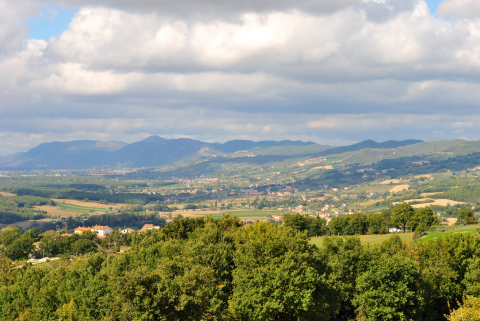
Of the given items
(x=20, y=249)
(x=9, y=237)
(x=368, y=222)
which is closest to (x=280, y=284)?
(x=368, y=222)

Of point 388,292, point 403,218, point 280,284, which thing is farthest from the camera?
point 403,218

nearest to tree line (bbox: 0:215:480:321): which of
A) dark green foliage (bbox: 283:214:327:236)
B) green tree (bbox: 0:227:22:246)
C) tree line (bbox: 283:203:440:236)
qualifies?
dark green foliage (bbox: 283:214:327:236)

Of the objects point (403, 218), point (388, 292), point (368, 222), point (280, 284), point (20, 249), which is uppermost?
point (280, 284)

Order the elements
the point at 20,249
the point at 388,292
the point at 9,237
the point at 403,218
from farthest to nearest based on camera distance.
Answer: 1. the point at 9,237
2. the point at 20,249
3. the point at 403,218
4. the point at 388,292

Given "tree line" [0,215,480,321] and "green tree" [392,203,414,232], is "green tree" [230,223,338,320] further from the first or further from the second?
"green tree" [392,203,414,232]

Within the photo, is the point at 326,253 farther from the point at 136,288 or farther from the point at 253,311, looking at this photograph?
the point at 136,288

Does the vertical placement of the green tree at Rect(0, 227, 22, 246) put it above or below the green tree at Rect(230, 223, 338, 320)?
below

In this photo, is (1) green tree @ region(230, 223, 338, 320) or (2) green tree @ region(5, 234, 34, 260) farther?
(2) green tree @ region(5, 234, 34, 260)

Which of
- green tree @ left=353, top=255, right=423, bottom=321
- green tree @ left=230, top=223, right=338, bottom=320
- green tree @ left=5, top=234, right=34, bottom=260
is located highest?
green tree @ left=230, top=223, right=338, bottom=320

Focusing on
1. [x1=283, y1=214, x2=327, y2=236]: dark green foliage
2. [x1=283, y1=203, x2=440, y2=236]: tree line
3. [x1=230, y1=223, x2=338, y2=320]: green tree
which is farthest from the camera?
[x1=283, y1=214, x2=327, y2=236]: dark green foliage

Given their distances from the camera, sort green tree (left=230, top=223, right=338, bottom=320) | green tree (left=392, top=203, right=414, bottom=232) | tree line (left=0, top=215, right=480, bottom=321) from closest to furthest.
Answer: tree line (left=0, top=215, right=480, bottom=321)
green tree (left=230, top=223, right=338, bottom=320)
green tree (left=392, top=203, right=414, bottom=232)

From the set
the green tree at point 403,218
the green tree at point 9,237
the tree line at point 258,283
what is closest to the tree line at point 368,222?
the green tree at point 403,218

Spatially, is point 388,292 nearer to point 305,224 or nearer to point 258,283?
point 258,283

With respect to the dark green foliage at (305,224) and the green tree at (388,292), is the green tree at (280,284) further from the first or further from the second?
the dark green foliage at (305,224)
